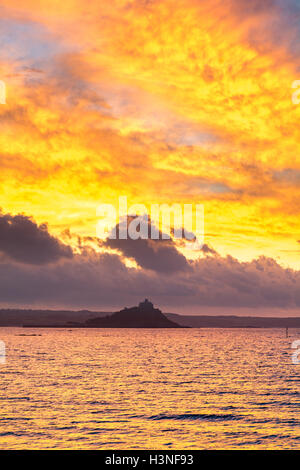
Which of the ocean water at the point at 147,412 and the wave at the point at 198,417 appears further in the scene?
the wave at the point at 198,417

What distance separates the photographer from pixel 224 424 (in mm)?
44812

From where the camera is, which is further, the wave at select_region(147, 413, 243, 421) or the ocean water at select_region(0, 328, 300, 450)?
the wave at select_region(147, 413, 243, 421)

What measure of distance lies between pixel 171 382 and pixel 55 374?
2264cm

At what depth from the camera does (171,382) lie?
75.8 m

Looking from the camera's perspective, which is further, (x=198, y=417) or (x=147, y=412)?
(x=147, y=412)
